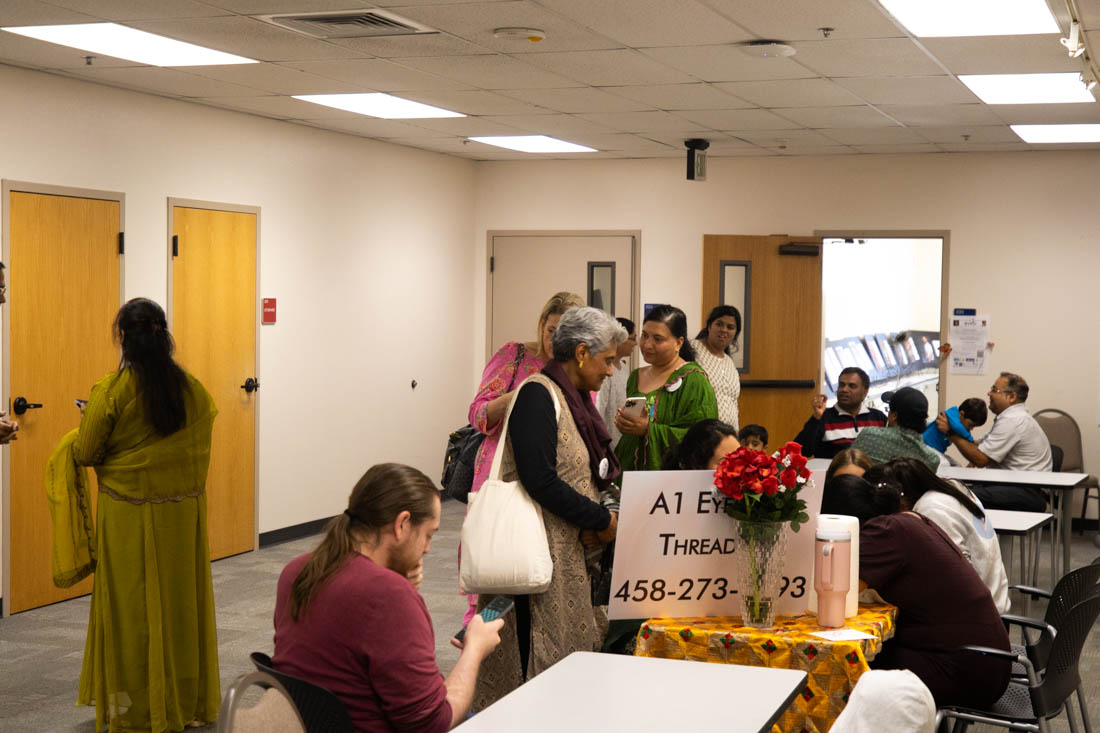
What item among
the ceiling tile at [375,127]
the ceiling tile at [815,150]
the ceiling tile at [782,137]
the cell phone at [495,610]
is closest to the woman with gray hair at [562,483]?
the cell phone at [495,610]

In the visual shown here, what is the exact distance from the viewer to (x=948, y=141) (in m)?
8.44

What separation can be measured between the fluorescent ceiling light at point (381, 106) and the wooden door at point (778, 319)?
2749mm

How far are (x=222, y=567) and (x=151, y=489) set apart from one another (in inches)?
122

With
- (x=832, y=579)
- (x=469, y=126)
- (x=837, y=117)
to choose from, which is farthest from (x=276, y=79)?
(x=832, y=579)

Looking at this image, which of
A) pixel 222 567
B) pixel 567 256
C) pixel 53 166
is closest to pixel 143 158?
pixel 53 166

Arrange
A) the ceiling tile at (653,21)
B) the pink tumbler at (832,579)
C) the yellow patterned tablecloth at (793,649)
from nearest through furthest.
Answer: the yellow patterned tablecloth at (793,649), the pink tumbler at (832,579), the ceiling tile at (653,21)

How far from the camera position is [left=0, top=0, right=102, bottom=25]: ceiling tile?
183 inches

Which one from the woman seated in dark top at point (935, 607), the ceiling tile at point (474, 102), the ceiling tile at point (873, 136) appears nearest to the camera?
the woman seated in dark top at point (935, 607)

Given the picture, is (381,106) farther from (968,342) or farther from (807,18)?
(968,342)

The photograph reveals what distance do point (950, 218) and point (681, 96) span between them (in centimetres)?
346

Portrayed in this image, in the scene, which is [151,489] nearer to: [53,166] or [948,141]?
[53,166]

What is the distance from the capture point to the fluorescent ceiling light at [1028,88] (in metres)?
5.95

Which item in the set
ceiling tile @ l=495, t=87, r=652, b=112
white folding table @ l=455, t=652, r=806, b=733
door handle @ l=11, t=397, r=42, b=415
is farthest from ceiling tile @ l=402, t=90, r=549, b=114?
white folding table @ l=455, t=652, r=806, b=733

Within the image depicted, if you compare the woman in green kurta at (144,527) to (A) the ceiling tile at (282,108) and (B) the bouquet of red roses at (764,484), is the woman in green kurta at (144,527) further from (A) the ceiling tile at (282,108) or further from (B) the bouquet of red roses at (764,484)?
(A) the ceiling tile at (282,108)
